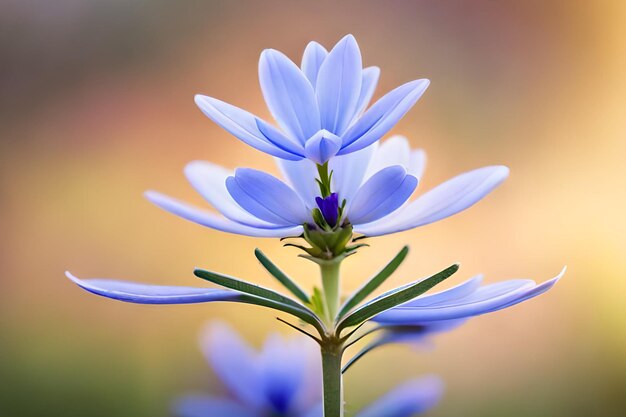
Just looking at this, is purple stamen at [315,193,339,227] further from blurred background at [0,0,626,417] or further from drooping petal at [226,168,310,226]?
blurred background at [0,0,626,417]

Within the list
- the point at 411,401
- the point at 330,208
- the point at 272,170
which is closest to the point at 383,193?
the point at 330,208

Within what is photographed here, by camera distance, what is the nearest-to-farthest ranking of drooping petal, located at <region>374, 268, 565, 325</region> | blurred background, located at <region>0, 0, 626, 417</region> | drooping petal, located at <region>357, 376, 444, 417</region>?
drooping petal, located at <region>374, 268, 565, 325</region>
drooping petal, located at <region>357, 376, 444, 417</region>
blurred background, located at <region>0, 0, 626, 417</region>

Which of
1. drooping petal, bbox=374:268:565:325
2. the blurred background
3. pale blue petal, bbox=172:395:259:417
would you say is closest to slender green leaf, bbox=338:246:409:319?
drooping petal, bbox=374:268:565:325

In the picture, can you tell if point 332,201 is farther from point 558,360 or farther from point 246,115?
point 558,360

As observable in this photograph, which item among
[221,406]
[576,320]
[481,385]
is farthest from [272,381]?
[576,320]

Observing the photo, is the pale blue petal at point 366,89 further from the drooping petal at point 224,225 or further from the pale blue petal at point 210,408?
the pale blue petal at point 210,408

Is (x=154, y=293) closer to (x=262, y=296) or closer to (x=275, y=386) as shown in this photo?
(x=262, y=296)
